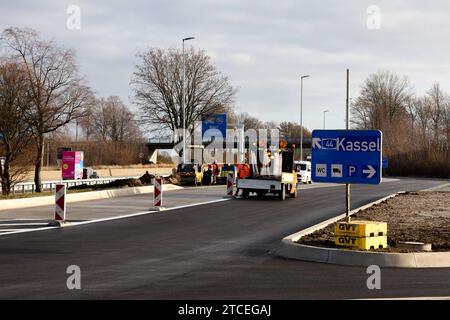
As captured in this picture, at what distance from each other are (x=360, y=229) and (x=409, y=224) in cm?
608

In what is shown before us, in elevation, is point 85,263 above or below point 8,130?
below

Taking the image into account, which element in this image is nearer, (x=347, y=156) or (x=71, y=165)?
(x=347, y=156)

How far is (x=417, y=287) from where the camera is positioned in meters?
9.20

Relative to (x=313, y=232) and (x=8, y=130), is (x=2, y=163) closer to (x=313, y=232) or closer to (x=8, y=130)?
(x=8, y=130)

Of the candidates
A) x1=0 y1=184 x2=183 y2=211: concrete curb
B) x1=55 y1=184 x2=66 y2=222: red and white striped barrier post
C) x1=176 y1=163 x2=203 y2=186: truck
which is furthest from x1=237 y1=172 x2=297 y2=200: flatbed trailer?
x1=176 y1=163 x2=203 y2=186: truck

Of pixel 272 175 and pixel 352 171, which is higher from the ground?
pixel 352 171

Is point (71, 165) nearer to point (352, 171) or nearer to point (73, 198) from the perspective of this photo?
point (73, 198)

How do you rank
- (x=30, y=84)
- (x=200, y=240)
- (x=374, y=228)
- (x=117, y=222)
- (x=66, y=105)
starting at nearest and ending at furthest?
(x=374, y=228) < (x=200, y=240) < (x=117, y=222) < (x=30, y=84) < (x=66, y=105)

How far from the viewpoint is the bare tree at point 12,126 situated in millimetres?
28031

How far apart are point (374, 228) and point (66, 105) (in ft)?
88.7

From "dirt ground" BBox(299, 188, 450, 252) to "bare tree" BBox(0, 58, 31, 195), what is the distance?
651 inches

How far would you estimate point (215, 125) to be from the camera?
66688mm

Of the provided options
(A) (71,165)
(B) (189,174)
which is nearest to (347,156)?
(B) (189,174)
